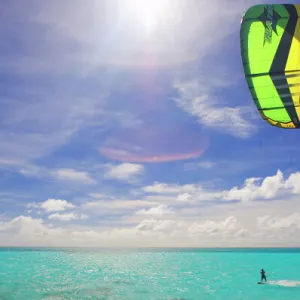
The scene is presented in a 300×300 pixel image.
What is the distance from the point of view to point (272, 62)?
7.14 meters

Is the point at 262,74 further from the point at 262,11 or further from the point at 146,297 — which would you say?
the point at 146,297

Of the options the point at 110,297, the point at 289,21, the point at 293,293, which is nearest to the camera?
the point at 289,21

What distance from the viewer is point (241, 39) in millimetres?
6848

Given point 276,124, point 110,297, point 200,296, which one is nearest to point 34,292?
point 110,297

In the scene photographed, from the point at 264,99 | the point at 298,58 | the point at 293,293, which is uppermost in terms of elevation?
the point at 298,58

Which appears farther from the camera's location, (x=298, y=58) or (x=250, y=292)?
(x=250, y=292)

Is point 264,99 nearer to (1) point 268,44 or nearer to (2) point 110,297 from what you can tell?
(1) point 268,44

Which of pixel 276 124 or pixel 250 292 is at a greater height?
pixel 276 124

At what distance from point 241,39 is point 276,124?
5.40 ft

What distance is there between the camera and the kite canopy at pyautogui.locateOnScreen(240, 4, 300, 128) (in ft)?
22.6

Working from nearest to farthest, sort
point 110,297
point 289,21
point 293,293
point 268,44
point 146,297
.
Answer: point 289,21 < point 268,44 < point 110,297 < point 146,297 < point 293,293

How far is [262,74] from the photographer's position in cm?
711

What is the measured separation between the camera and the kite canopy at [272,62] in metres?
6.88

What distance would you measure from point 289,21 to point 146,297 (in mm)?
25287
